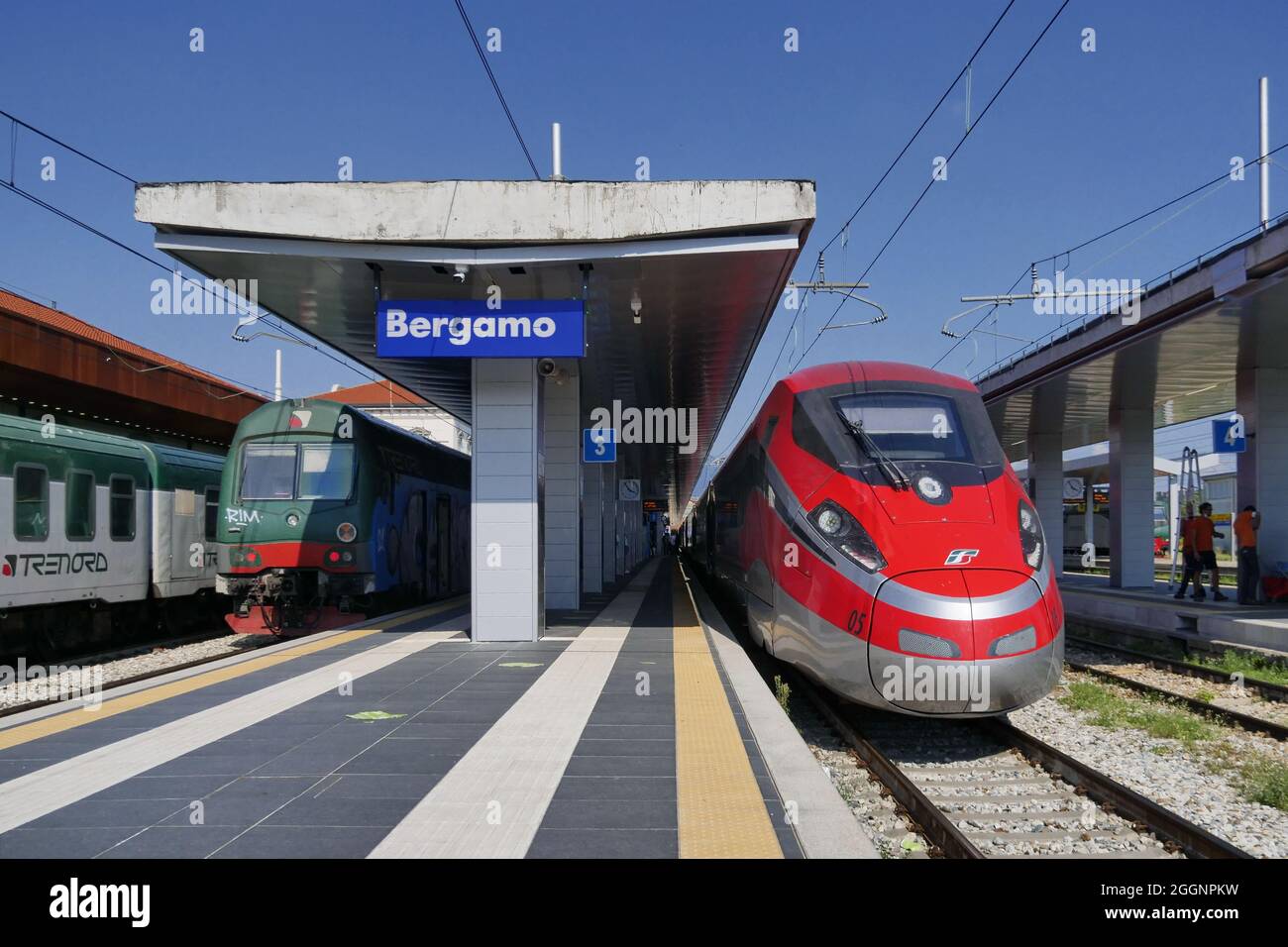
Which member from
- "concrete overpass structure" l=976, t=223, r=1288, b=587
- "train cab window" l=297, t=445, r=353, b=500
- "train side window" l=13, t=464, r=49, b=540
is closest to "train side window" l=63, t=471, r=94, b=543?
"train side window" l=13, t=464, r=49, b=540

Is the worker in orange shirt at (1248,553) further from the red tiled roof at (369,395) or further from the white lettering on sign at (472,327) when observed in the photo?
the red tiled roof at (369,395)

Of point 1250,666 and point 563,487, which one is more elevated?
point 563,487

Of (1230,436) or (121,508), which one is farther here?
(1230,436)

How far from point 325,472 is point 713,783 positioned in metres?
10.5

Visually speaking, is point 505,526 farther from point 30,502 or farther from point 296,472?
point 30,502

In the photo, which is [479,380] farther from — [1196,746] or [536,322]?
[1196,746]

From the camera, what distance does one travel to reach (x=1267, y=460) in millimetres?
16297

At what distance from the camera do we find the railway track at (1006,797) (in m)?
5.45

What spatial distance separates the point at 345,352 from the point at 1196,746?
1222cm

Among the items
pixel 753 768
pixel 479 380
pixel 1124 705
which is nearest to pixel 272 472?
pixel 479 380

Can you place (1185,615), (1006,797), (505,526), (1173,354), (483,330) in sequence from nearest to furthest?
(1006,797) < (483,330) < (505,526) < (1185,615) < (1173,354)

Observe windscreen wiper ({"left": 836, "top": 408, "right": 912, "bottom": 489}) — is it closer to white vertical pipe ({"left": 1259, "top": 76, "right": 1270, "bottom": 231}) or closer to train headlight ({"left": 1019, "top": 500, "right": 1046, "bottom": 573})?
train headlight ({"left": 1019, "top": 500, "right": 1046, "bottom": 573})

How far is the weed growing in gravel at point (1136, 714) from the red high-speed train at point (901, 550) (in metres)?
1.85

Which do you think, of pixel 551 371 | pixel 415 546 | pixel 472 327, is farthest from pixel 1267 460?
pixel 415 546
